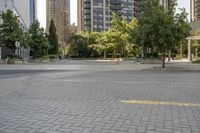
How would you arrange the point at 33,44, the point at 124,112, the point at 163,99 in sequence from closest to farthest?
the point at 124,112 → the point at 163,99 → the point at 33,44

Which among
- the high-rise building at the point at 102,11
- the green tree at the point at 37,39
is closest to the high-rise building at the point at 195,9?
the high-rise building at the point at 102,11

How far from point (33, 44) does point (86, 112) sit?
181 ft

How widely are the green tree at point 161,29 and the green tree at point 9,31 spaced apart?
24.0 metres

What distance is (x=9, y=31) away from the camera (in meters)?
49.1

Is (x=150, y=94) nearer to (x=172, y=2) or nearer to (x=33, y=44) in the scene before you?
(x=172, y=2)

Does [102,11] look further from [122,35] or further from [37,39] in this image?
[37,39]

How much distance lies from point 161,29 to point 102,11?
424ft

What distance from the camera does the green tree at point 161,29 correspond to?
1144 inches

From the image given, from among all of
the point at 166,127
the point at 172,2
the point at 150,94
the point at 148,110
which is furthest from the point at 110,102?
the point at 172,2

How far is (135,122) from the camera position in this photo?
678 centimetres

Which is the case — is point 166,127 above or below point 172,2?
below

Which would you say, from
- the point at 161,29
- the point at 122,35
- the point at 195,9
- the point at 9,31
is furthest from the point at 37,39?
the point at 195,9

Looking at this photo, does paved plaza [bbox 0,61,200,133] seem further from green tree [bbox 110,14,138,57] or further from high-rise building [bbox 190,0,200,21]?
high-rise building [bbox 190,0,200,21]

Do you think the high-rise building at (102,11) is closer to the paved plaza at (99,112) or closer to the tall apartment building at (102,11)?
the tall apartment building at (102,11)
